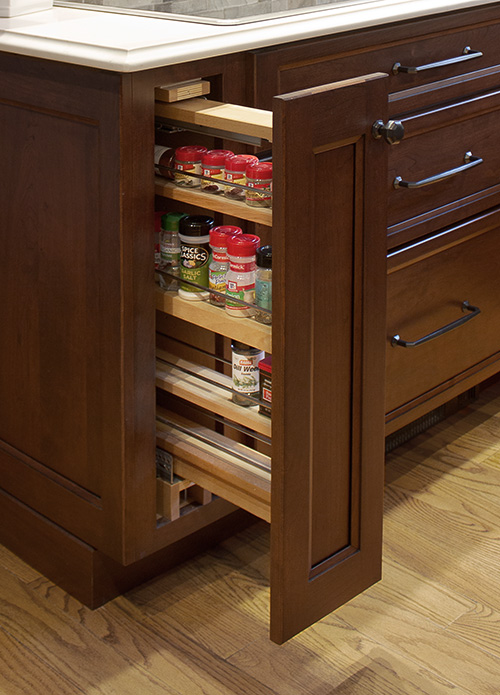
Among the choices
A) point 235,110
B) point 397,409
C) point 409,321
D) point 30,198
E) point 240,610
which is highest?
point 235,110

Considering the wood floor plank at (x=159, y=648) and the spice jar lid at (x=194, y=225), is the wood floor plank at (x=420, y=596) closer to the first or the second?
the wood floor plank at (x=159, y=648)

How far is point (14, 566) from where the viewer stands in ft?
5.40

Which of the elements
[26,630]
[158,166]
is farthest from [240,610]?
[158,166]

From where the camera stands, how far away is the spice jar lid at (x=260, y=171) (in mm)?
1181

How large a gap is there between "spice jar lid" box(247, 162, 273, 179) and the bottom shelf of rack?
43 centimetres

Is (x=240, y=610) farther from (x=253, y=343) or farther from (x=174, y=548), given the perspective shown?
(x=253, y=343)

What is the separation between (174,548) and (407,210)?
73cm

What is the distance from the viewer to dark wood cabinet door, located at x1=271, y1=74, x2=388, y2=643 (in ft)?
3.57

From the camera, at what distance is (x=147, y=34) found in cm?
131

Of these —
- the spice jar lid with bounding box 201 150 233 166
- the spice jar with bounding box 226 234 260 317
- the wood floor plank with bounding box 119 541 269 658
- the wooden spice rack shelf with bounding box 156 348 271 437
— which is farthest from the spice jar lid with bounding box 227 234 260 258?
the wood floor plank with bounding box 119 541 269 658

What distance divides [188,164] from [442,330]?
0.68 meters

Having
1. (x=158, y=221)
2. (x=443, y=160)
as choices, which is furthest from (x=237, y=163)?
(x=443, y=160)

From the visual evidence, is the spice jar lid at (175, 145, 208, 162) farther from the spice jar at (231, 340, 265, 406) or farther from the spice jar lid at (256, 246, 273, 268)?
the spice jar at (231, 340, 265, 406)

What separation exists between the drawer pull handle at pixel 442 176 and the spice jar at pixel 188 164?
0.44 metres
